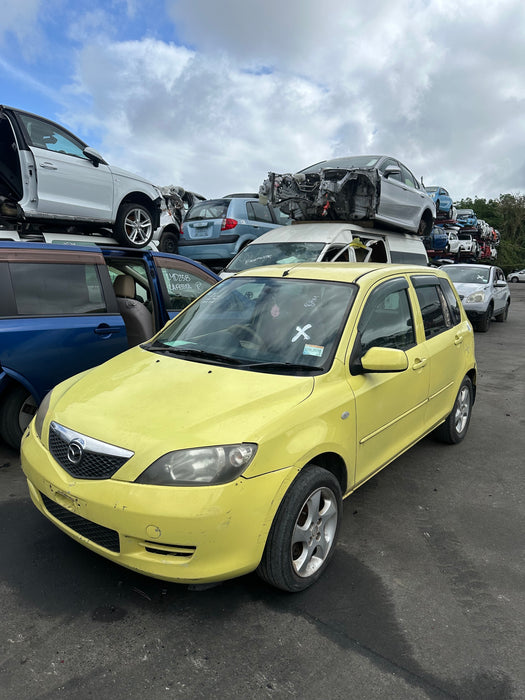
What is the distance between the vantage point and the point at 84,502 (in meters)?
2.31

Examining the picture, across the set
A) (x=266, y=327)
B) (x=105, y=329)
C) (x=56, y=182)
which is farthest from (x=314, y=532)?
(x=56, y=182)

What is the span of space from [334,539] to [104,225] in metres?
6.00

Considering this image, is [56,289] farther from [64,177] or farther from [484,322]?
[484,322]

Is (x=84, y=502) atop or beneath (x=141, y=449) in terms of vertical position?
beneath

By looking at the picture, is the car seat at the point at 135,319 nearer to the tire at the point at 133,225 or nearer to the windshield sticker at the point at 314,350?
the tire at the point at 133,225

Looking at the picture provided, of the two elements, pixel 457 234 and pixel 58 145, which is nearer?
pixel 58 145

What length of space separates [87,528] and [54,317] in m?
2.28

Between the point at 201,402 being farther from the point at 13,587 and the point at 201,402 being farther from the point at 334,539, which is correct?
the point at 13,587

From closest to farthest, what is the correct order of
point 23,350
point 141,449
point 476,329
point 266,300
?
point 141,449, point 266,300, point 23,350, point 476,329

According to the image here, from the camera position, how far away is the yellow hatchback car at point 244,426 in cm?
221

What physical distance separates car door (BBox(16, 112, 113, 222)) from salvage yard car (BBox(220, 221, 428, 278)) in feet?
6.97

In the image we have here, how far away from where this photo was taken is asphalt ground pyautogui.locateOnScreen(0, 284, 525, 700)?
2047 millimetres

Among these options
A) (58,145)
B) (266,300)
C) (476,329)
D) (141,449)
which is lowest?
(476,329)

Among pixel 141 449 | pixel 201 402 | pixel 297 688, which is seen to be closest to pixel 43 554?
pixel 141 449
